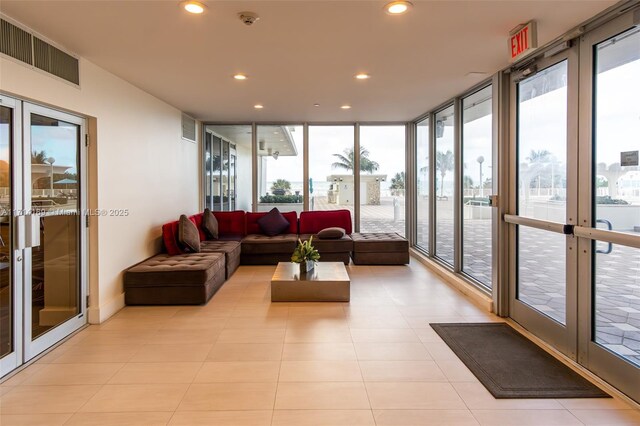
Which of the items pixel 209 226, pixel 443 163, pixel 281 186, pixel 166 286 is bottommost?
pixel 166 286

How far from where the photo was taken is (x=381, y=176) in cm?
816

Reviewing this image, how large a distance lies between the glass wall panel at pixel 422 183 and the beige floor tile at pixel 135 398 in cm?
545

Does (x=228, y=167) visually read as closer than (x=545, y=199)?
No

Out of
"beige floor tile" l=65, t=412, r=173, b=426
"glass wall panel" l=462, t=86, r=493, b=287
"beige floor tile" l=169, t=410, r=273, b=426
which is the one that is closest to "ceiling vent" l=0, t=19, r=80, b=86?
"beige floor tile" l=65, t=412, r=173, b=426

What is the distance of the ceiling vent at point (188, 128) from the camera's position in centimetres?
682

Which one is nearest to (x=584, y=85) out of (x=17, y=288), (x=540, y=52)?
(x=540, y=52)

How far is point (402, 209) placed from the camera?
8219 mm

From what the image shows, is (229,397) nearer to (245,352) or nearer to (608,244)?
(245,352)

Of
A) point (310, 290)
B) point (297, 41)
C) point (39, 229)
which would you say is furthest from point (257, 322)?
point (297, 41)

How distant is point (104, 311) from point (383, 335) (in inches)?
112

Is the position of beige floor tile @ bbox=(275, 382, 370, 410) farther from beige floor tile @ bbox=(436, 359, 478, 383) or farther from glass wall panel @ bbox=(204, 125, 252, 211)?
glass wall panel @ bbox=(204, 125, 252, 211)

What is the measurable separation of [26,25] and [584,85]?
424 centimetres

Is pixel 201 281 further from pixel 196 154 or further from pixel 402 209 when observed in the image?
pixel 402 209

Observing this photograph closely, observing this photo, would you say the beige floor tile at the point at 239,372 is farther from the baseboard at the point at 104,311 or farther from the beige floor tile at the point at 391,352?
the baseboard at the point at 104,311
